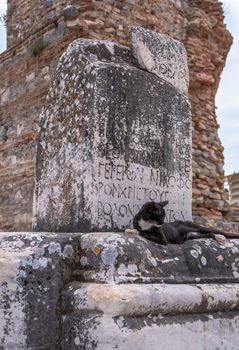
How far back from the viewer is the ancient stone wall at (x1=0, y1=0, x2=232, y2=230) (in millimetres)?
7812

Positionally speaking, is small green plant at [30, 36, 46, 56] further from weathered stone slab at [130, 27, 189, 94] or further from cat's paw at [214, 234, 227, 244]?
cat's paw at [214, 234, 227, 244]

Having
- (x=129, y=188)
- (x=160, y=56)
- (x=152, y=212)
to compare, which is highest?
(x=160, y=56)

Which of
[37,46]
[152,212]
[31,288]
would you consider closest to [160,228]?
[152,212]

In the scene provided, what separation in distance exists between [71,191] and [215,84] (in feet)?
23.0

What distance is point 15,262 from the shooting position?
2375mm

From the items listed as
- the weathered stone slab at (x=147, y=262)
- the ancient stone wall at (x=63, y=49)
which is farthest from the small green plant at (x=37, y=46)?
the weathered stone slab at (x=147, y=262)

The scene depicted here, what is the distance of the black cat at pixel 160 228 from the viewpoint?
2793 millimetres

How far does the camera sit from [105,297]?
2225 mm

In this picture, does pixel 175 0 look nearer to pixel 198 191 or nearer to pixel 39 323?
pixel 198 191

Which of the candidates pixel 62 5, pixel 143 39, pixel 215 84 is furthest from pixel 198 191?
pixel 143 39

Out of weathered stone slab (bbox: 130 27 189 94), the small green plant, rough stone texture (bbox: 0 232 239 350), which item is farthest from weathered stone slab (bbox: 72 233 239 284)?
the small green plant

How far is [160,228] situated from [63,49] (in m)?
5.44

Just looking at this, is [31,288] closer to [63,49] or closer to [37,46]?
[63,49]

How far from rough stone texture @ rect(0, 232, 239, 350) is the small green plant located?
6082 millimetres
